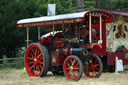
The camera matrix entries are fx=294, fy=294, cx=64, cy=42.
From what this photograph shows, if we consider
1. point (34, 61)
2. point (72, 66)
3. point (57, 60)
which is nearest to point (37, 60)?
point (34, 61)

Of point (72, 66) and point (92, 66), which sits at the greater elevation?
point (72, 66)

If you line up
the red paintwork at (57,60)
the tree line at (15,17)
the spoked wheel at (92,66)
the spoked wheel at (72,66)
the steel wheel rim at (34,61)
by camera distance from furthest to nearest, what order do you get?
the tree line at (15,17)
the steel wheel rim at (34,61)
the red paintwork at (57,60)
the spoked wheel at (92,66)
the spoked wheel at (72,66)

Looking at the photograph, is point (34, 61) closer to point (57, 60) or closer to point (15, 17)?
point (57, 60)

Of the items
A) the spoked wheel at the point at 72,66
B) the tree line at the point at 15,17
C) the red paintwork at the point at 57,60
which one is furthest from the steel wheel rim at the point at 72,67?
the tree line at the point at 15,17

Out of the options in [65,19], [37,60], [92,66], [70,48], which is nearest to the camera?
[65,19]

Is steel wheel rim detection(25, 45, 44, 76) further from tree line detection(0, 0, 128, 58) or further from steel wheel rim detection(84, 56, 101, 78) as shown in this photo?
tree line detection(0, 0, 128, 58)

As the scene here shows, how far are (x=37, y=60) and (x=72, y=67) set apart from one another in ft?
6.25

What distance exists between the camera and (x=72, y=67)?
32.4 feet

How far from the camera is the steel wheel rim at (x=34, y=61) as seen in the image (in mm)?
11230

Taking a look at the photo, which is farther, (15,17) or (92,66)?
(15,17)

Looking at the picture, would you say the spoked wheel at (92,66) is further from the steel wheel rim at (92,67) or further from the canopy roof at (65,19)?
the canopy roof at (65,19)

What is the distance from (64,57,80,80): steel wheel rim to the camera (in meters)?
9.85

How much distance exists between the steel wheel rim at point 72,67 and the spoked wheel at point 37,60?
3.25ft

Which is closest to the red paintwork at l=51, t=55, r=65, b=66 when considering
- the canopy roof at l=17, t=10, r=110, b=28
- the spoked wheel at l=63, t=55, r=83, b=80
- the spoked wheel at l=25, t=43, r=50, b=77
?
the spoked wheel at l=25, t=43, r=50, b=77
